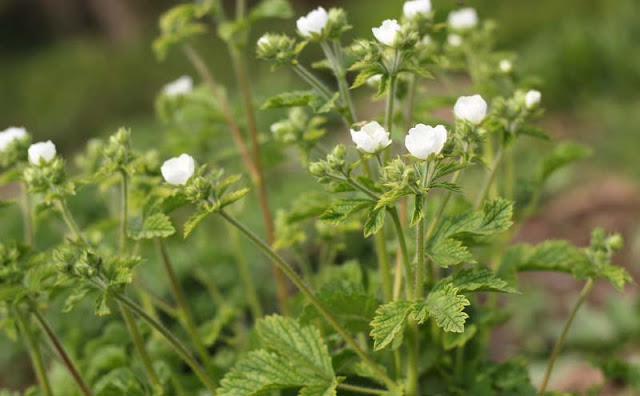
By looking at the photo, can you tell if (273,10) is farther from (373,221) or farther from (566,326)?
(566,326)

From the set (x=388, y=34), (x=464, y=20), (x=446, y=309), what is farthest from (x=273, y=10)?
(x=446, y=309)

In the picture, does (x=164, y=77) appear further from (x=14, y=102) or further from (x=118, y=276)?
(x=118, y=276)

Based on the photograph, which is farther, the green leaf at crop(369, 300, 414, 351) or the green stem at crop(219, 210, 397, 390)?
the green stem at crop(219, 210, 397, 390)

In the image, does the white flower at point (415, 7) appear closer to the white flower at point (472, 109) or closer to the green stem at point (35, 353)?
the white flower at point (472, 109)

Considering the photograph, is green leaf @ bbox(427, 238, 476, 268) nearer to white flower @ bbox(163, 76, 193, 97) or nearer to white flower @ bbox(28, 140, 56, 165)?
white flower @ bbox(28, 140, 56, 165)

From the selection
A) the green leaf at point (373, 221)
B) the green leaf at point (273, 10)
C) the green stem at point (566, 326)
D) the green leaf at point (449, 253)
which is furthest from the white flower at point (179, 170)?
the green stem at point (566, 326)

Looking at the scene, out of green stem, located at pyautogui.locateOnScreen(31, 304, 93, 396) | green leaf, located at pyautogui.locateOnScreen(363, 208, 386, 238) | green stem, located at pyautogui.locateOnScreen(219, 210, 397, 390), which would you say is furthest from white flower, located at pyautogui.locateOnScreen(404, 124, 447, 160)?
green stem, located at pyautogui.locateOnScreen(31, 304, 93, 396)

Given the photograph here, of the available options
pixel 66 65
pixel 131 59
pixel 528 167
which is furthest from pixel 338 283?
pixel 66 65
